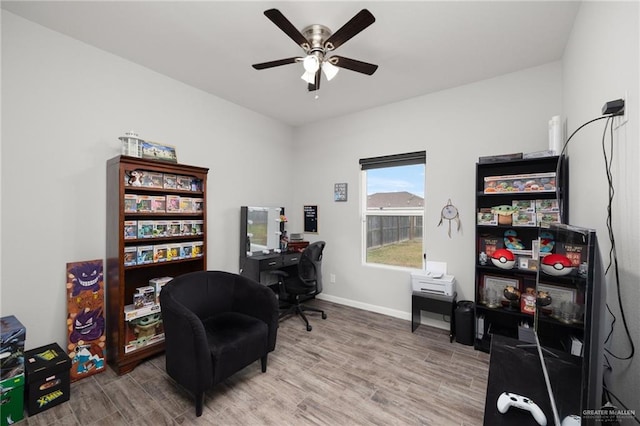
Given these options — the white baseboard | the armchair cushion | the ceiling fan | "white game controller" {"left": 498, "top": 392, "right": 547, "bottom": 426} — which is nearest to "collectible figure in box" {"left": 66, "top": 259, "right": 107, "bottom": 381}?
the armchair cushion

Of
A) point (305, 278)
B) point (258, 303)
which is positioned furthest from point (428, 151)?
point (258, 303)

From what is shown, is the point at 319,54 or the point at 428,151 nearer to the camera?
the point at 319,54

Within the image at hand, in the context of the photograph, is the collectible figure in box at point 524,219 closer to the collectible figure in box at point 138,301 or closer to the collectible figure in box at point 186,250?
the collectible figure in box at point 186,250

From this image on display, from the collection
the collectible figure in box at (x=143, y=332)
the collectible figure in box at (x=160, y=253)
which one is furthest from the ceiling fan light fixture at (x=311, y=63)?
the collectible figure in box at (x=143, y=332)

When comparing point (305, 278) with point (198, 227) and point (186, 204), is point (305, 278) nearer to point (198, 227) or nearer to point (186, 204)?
point (198, 227)

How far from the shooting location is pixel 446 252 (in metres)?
3.14

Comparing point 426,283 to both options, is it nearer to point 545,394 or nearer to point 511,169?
point 511,169

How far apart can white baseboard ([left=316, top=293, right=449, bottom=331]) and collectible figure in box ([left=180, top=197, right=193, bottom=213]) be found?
2384 millimetres

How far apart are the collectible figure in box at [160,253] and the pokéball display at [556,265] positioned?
2823 mm

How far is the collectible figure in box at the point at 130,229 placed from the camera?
232cm

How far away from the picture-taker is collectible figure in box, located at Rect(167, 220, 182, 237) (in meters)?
2.64

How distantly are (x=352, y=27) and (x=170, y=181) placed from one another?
213 centimetres

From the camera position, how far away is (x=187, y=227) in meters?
2.79

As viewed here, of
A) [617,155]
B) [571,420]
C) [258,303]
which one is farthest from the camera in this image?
[258,303]
